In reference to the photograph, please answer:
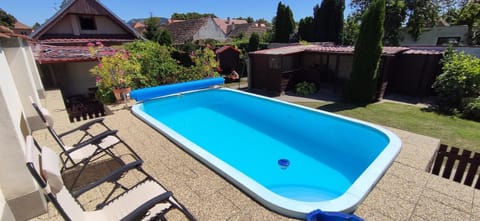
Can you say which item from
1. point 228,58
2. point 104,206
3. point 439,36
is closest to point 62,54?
point 228,58

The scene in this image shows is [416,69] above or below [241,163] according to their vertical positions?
above

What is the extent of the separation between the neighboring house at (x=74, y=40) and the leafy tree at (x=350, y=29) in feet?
67.1

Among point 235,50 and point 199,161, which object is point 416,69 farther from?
point 199,161

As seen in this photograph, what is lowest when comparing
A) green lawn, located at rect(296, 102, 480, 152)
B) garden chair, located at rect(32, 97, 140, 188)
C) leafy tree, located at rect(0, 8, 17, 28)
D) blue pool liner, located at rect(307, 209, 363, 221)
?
green lawn, located at rect(296, 102, 480, 152)

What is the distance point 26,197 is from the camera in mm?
2516

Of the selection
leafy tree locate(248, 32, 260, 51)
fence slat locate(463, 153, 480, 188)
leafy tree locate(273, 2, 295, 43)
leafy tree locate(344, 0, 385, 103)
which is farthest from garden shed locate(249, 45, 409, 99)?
leafy tree locate(273, 2, 295, 43)

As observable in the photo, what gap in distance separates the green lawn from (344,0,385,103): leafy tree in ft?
1.99

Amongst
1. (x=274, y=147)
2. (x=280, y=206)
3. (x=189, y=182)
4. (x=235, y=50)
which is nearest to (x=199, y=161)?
(x=189, y=182)

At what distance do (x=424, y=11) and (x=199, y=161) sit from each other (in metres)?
25.3

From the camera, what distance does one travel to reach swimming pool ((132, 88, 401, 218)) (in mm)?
3154

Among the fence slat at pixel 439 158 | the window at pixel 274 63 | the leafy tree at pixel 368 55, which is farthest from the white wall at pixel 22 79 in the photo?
the leafy tree at pixel 368 55

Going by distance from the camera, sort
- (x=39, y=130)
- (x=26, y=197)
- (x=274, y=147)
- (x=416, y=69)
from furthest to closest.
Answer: (x=416, y=69)
(x=274, y=147)
(x=39, y=130)
(x=26, y=197)

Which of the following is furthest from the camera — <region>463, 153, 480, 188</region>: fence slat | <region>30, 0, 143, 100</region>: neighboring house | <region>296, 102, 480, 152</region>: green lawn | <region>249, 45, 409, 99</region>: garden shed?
<region>249, 45, 409, 99</region>: garden shed

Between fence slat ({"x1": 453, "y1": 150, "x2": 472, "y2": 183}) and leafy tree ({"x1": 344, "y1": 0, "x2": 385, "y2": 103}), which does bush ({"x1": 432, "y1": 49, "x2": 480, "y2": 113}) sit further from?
fence slat ({"x1": 453, "y1": 150, "x2": 472, "y2": 183})
